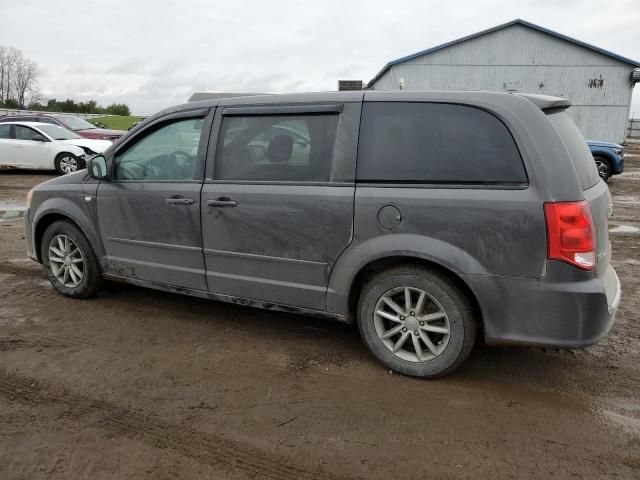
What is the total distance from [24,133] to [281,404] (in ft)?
48.1

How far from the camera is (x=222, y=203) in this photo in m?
3.76

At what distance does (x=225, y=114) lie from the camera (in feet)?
12.8

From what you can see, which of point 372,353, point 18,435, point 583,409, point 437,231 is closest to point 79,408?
Answer: point 18,435

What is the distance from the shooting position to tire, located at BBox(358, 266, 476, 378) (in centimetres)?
312

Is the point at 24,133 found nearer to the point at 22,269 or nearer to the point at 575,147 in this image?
the point at 22,269

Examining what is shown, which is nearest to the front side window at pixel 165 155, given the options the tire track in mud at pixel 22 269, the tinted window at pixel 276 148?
the tinted window at pixel 276 148

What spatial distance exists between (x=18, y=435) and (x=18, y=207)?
8369 millimetres

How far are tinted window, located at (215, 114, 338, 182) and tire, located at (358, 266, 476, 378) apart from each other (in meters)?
0.84

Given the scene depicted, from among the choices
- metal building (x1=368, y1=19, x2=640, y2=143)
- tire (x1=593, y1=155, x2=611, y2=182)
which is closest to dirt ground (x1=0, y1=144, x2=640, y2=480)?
tire (x1=593, y1=155, x2=611, y2=182)

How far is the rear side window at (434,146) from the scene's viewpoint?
299 centimetres

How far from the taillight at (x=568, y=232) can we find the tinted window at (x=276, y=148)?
140 centimetres

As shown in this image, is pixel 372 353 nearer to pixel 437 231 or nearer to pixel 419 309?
pixel 419 309

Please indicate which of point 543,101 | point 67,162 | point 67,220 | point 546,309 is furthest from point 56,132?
point 546,309

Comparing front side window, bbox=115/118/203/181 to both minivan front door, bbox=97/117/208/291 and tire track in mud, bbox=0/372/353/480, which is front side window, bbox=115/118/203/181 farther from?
tire track in mud, bbox=0/372/353/480
